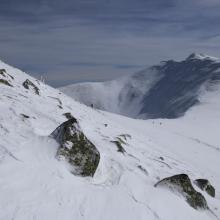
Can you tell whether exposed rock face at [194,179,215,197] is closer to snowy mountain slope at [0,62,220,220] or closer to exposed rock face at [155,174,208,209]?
snowy mountain slope at [0,62,220,220]

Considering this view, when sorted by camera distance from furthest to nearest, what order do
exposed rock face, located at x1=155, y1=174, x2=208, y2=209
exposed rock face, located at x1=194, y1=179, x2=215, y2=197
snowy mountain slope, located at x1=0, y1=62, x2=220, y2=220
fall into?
1. exposed rock face, located at x1=194, y1=179, x2=215, y2=197
2. exposed rock face, located at x1=155, y1=174, x2=208, y2=209
3. snowy mountain slope, located at x1=0, y1=62, x2=220, y2=220

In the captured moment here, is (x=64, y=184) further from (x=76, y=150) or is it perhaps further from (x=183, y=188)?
(x=183, y=188)

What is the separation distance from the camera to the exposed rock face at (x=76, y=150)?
1817cm

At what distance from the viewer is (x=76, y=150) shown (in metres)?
18.5

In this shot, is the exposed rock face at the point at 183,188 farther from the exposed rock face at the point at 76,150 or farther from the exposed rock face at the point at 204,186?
the exposed rock face at the point at 204,186

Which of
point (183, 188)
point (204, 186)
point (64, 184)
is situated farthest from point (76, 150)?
point (204, 186)

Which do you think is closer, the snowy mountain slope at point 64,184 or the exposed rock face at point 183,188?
the snowy mountain slope at point 64,184

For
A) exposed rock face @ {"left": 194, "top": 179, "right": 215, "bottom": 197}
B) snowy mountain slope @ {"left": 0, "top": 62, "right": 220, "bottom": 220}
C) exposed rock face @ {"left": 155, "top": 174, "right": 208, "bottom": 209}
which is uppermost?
snowy mountain slope @ {"left": 0, "top": 62, "right": 220, "bottom": 220}

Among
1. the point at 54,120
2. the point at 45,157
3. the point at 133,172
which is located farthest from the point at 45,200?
the point at 54,120

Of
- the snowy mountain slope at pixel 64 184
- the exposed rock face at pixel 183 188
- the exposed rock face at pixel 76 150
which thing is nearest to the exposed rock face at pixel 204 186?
the snowy mountain slope at pixel 64 184

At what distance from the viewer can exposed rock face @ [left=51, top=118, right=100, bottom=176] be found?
18169 millimetres

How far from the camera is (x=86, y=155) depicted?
61.4 ft

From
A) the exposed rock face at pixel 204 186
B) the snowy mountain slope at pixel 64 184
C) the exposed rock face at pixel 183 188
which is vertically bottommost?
the exposed rock face at pixel 204 186

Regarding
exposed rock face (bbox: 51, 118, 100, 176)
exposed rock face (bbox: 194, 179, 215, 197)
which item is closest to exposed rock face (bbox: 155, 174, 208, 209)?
exposed rock face (bbox: 51, 118, 100, 176)
